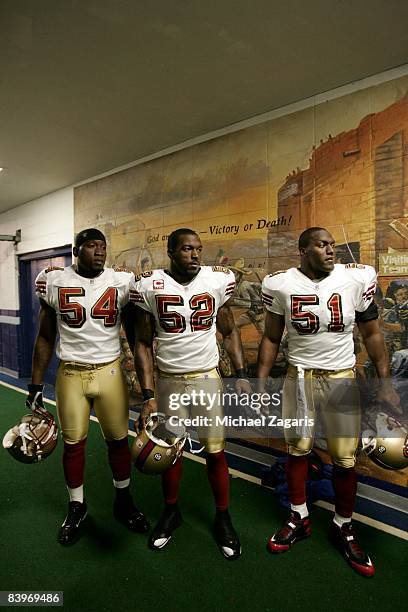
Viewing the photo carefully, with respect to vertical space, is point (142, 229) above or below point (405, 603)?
above

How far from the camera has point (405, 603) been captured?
5.74 feet

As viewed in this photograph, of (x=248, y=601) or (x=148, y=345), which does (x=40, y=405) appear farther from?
(x=248, y=601)

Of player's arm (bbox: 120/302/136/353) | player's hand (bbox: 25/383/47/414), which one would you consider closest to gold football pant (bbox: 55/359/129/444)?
player's hand (bbox: 25/383/47/414)

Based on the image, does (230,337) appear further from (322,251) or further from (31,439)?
(31,439)

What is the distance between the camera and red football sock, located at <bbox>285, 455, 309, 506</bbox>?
220 cm

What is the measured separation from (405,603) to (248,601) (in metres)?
0.65

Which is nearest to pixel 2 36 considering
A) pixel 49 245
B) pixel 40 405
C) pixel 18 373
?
pixel 40 405

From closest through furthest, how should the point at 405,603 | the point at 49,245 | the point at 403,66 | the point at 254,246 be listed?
the point at 405,603
the point at 403,66
the point at 254,246
the point at 49,245

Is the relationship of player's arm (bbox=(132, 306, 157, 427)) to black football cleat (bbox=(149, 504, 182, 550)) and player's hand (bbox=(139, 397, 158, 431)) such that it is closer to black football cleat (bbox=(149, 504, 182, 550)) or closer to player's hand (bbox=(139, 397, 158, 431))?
player's hand (bbox=(139, 397, 158, 431))

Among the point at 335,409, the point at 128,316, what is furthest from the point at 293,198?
the point at 335,409

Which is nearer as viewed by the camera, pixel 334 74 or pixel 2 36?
pixel 2 36

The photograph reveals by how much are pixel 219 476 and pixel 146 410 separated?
53 centimetres

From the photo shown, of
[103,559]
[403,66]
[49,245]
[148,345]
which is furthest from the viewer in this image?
[49,245]

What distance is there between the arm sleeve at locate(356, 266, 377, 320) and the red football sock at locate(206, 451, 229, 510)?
→ 1.03 m
